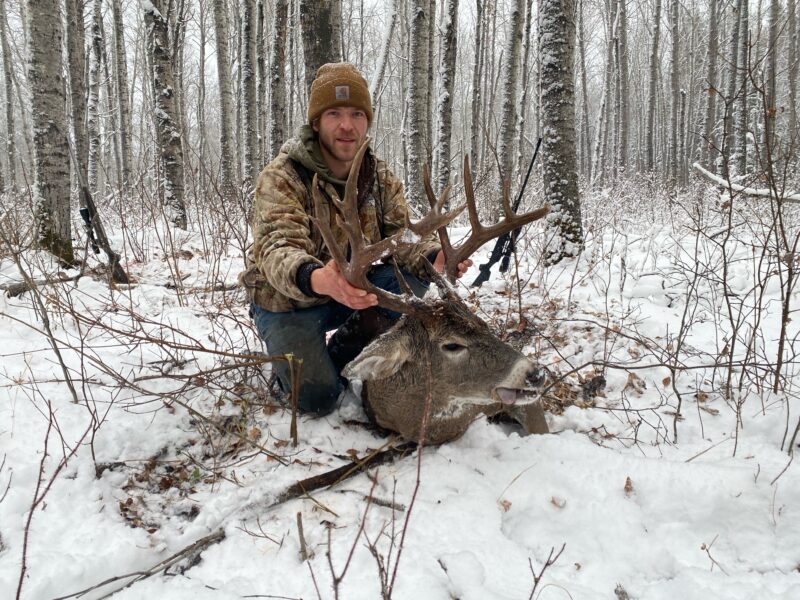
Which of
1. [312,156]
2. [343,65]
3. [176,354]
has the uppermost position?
[343,65]

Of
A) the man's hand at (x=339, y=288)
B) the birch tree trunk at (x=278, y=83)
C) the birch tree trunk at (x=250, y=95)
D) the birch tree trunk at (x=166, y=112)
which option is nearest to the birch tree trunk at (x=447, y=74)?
the birch tree trunk at (x=278, y=83)

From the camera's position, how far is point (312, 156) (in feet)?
9.93

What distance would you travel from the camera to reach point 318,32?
4.39 m

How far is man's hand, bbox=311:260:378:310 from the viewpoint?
7.51 ft

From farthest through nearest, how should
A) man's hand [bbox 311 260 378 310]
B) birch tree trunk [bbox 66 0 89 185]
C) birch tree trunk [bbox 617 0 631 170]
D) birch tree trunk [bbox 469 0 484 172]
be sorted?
birch tree trunk [bbox 617 0 631 170]
birch tree trunk [bbox 469 0 484 172]
birch tree trunk [bbox 66 0 89 185]
man's hand [bbox 311 260 378 310]

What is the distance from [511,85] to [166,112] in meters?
6.69

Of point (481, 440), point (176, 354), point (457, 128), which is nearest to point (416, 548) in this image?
point (481, 440)

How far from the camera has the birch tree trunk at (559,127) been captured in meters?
5.15

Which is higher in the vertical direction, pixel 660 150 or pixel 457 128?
pixel 457 128

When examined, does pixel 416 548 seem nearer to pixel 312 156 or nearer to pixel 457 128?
pixel 312 156

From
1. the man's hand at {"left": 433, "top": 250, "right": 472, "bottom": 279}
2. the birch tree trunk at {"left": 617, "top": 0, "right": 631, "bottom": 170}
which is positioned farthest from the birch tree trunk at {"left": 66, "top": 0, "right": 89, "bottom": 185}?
the birch tree trunk at {"left": 617, "top": 0, "right": 631, "bottom": 170}

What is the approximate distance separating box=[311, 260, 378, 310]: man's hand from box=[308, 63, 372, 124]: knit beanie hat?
4.18ft

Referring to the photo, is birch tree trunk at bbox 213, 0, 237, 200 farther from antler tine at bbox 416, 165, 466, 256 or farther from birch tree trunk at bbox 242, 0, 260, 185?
antler tine at bbox 416, 165, 466, 256

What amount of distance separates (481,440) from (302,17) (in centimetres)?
388
